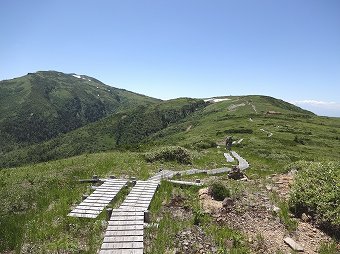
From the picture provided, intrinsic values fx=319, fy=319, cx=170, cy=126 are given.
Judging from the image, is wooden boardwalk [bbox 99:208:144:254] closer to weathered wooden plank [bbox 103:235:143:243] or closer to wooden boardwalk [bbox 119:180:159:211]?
weathered wooden plank [bbox 103:235:143:243]

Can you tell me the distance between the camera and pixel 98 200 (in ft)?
55.8

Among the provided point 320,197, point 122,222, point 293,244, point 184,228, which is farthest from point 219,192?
point 122,222

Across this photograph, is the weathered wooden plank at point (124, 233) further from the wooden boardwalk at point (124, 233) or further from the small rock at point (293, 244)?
the small rock at point (293, 244)

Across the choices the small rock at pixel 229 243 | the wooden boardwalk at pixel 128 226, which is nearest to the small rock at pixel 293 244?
the small rock at pixel 229 243

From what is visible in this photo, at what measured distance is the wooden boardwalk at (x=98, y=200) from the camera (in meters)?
15.2

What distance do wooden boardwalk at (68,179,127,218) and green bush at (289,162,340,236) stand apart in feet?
32.0

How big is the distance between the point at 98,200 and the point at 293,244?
975 cm

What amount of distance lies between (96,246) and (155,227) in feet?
9.26

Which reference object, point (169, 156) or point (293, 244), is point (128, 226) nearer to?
point (293, 244)

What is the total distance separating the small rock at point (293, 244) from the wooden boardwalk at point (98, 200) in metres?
8.49

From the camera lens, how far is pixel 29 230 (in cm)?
1346

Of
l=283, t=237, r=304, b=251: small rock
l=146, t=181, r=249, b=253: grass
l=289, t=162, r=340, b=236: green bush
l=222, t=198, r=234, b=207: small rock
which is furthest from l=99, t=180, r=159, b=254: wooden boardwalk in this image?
l=289, t=162, r=340, b=236: green bush

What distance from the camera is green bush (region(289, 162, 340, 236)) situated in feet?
47.8

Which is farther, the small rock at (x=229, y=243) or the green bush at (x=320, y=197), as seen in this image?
the green bush at (x=320, y=197)
